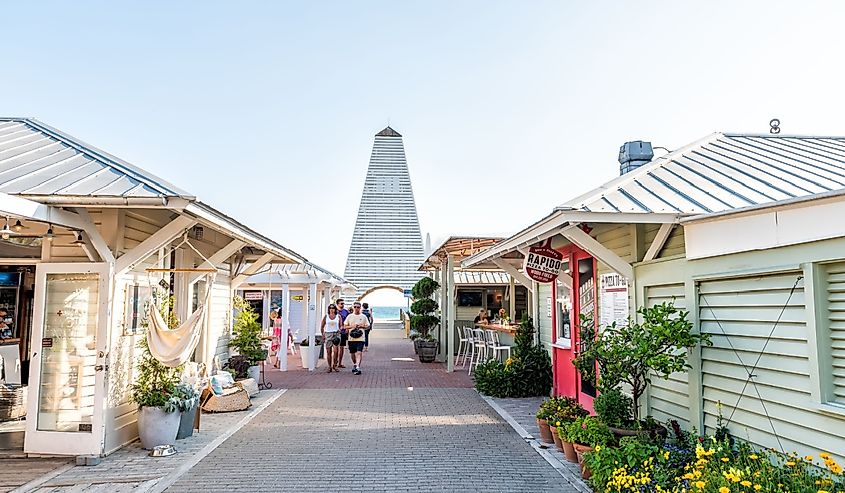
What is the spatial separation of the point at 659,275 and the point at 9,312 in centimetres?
996

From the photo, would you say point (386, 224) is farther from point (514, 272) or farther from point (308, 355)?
point (514, 272)

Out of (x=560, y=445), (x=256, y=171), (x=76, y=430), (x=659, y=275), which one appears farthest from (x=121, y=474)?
(x=256, y=171)

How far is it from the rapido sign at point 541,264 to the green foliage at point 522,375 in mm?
2393

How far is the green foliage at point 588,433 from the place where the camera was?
4828 mm

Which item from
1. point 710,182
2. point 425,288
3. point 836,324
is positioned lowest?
point 836,324

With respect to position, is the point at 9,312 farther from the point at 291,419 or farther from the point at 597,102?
the point at 597,102

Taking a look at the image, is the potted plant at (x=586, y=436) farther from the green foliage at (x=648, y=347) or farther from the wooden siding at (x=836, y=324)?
the wooden siding at (x=836, y=324)

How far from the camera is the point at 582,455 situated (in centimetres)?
492

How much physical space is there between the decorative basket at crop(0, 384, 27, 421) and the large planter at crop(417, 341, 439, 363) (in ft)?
31.0

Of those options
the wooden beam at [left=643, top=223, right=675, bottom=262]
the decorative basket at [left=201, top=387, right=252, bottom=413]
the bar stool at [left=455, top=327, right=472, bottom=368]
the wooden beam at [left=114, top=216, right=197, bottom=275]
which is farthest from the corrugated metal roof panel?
the bar stool at [left=455, top=327, right=472, bottom=368]

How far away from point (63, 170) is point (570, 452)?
5.59 m

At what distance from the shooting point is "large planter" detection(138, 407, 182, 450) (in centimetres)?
570

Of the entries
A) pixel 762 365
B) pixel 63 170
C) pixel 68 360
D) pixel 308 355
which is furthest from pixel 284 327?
pixel 762 365

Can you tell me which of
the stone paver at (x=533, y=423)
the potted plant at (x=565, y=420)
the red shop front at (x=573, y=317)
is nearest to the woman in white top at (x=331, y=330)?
the stone paver at (x=533, y=423)
